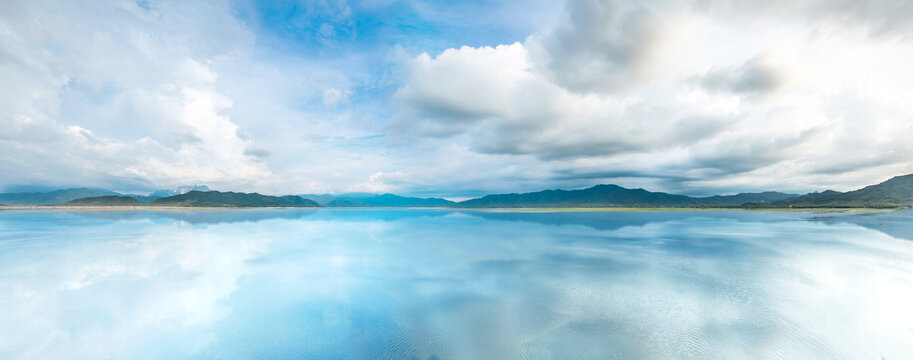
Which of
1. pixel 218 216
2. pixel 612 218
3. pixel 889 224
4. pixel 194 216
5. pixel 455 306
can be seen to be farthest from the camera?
pixel 218 216

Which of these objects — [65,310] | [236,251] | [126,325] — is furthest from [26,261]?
[126,325]

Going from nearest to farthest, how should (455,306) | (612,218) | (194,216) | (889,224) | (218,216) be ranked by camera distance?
1. (455,306)
2. (889,224)
3. (612,218)
4. (194,216)
5. (218,216)

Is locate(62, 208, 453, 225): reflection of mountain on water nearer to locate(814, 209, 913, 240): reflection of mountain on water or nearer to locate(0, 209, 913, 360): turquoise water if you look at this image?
locate(0, 209, 913, 360): turquoise water

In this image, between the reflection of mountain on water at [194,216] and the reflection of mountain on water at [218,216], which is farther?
the reflection of mountain on water at [218,216]

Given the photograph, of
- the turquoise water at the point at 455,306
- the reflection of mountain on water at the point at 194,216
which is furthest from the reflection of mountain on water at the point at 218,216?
the turquoise water at the point at 455,306

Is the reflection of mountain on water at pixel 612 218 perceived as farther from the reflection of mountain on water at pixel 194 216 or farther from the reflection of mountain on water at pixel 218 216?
the reflection of mountain on water at pixel 194 216

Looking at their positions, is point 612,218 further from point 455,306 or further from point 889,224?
point 455,306

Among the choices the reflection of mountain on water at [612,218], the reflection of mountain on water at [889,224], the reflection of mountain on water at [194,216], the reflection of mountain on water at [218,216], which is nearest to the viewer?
the reflection of mountain on water at [889,224]

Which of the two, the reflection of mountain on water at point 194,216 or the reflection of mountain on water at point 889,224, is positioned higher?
the reflection of mountain on water at point 194,216

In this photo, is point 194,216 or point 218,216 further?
point 218,216

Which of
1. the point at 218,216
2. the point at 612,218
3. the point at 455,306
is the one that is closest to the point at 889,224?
the point at 612,218

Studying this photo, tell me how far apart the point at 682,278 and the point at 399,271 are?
17323mm

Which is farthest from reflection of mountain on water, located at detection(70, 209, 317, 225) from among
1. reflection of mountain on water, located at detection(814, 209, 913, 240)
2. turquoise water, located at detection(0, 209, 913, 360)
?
reflection of mountain on water, located at detection(814, 209, 913, 240)

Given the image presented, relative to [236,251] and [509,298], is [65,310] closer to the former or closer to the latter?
[236,251]
